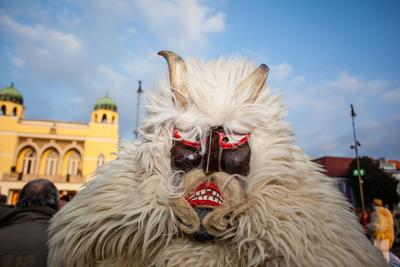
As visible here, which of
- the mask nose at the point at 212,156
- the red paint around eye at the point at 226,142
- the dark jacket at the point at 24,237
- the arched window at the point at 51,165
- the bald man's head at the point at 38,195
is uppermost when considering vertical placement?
the arched window at the point at 51,165

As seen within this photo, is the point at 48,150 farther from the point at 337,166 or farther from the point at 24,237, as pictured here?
the point at 337,166

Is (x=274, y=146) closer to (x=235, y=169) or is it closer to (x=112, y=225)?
(x=235, y=169)

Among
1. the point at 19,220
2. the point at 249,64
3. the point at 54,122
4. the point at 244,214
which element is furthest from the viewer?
the point at 54,122

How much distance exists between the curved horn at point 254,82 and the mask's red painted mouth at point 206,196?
37cm

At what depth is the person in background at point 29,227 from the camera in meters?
2.12

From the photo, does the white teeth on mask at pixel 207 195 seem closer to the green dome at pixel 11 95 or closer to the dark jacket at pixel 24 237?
the dark jacket at pixel 24 237

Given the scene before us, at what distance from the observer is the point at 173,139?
1092 millimetres

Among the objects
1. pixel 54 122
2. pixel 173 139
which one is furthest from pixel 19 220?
pixel 54 122

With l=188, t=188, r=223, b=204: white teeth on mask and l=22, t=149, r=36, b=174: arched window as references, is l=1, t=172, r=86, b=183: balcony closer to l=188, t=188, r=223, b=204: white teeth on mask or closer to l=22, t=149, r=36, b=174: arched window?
l=22, t=149, r=36, b=174: arched window

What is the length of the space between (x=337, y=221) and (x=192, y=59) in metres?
0.86

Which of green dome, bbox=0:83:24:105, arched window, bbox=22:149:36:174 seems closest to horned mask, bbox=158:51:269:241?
arched window, bbox=22:149:36:174

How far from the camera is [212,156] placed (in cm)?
104

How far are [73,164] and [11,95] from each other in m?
9.82

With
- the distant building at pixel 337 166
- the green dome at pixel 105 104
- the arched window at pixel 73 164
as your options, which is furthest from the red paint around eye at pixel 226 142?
the distant building at pixel 337 166
